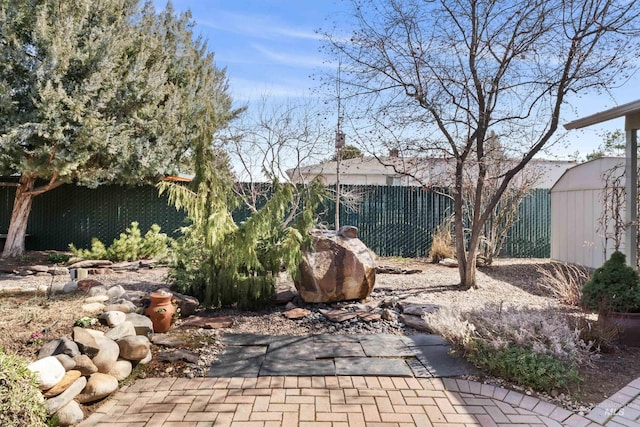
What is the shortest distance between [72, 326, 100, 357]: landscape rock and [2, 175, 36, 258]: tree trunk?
7548 mm

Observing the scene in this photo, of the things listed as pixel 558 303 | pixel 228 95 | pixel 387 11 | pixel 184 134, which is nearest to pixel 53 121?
pixel 184 134

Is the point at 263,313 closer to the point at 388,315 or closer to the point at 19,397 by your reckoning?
the point at 388,315

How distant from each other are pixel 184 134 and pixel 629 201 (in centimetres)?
879

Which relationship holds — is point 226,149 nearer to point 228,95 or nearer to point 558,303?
point 228,95

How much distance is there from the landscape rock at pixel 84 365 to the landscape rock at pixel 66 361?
4cm

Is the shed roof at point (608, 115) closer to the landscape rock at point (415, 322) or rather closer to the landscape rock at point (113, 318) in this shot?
the landscape rock at point (415, 322)

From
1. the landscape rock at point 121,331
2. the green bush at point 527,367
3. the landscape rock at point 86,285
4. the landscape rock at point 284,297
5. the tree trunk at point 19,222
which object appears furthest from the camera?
the tree trunk at point 19,222

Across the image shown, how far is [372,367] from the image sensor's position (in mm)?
3314

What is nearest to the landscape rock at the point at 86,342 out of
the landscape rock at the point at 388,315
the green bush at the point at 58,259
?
the landscape rock at the point at 388,315

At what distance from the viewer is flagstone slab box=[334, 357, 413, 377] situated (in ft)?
10.5

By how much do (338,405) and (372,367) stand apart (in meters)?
0.68

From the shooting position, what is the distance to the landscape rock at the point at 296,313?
15.3 ft

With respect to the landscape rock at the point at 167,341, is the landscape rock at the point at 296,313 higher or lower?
higher

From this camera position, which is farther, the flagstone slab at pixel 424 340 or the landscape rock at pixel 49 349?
the flagstone slab at pixel 424 340
